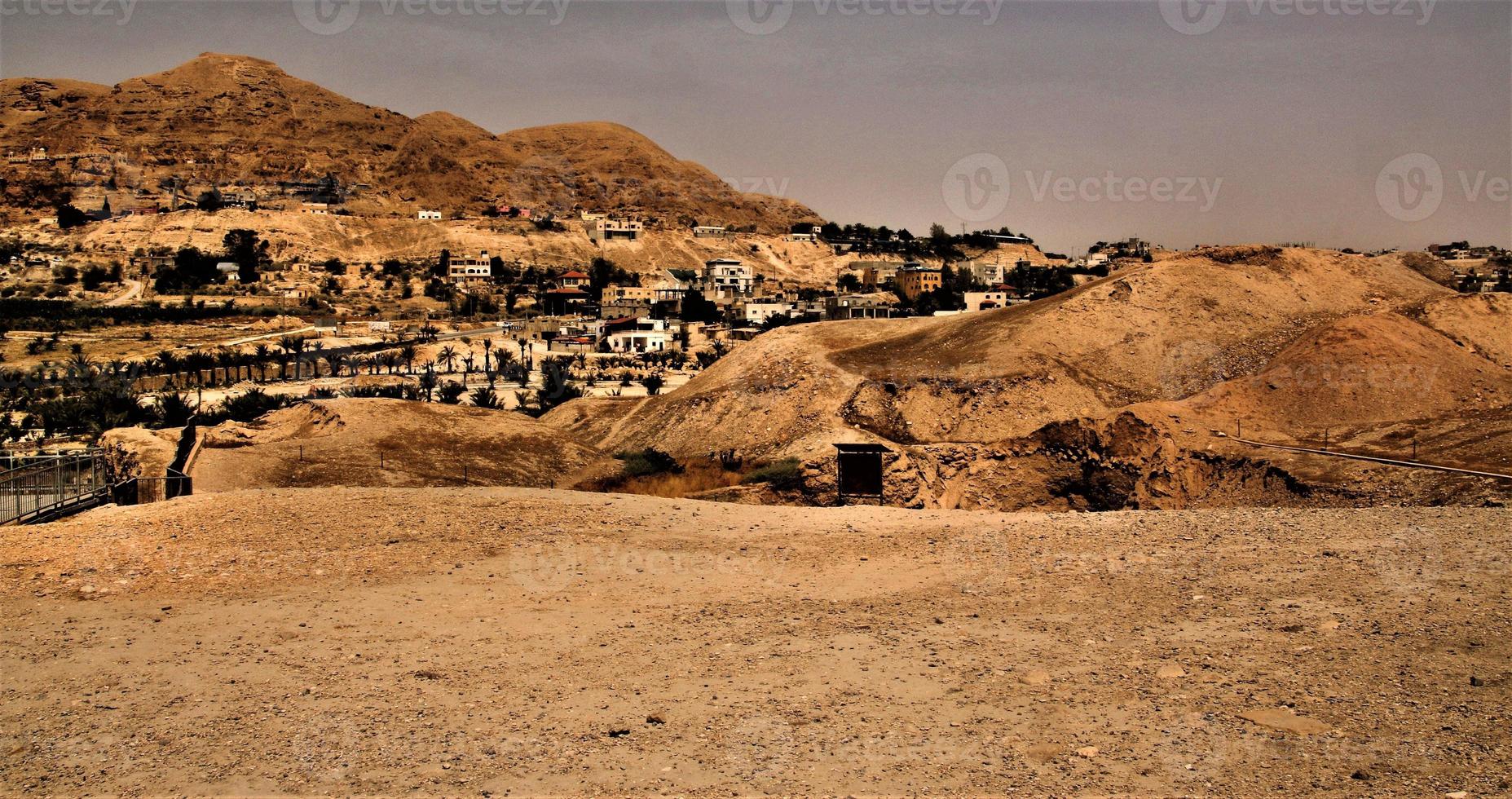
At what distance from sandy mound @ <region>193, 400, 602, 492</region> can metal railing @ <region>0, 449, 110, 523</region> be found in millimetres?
1923

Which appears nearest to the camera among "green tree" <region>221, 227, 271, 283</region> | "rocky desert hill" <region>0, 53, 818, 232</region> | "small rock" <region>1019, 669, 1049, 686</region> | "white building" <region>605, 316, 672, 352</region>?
"small rock" <region>1019, 669, 1049, 686</region>

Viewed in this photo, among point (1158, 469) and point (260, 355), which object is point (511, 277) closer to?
point (260, 355)

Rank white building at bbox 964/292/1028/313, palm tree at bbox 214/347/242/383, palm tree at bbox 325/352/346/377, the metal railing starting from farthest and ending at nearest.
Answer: white building at bbox 964/292/1028/313 → palm tree at bbox 325/352/346/377 → palm tree at bbox 214/347/242/383 → the metal railing

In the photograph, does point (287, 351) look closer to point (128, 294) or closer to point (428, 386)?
point (428, 386)

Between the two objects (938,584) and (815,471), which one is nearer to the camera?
(938,584)

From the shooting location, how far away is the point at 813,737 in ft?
23.2

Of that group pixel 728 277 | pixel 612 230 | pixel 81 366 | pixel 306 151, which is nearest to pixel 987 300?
pixel 728 277

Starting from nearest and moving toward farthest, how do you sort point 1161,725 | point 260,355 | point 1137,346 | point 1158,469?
point 1161,725 < point 1158,469 < point 1137,346 < point 260,355

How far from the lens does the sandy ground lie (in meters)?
6.61

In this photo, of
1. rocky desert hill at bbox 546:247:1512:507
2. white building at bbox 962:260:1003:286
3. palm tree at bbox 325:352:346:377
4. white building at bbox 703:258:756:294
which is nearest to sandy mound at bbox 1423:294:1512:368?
rocky desert hill at bbox 546:247:1512:507

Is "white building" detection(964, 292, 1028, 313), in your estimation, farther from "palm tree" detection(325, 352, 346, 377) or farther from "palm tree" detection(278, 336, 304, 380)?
"palm tree" detection(278, 336, 304, 380)

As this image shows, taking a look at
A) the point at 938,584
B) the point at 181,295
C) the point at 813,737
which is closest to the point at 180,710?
the point at 813,737

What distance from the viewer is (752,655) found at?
8.68 meters

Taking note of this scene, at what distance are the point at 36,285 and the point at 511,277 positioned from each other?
36.2 m
